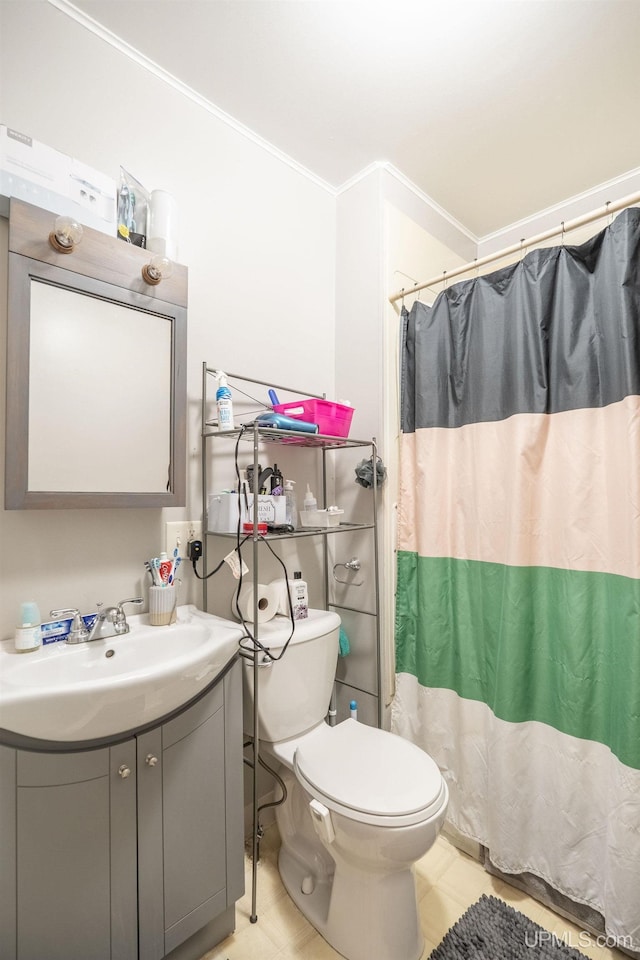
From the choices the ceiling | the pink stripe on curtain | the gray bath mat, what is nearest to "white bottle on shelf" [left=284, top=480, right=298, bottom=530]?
the pink stripe on curtain

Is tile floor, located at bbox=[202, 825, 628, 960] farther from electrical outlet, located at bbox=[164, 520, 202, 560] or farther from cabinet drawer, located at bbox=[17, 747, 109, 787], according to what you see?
electrical outlet, located at bbox=[164, 520, 202, 560]

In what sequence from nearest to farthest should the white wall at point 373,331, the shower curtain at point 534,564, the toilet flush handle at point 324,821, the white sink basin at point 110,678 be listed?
the white sink basin at point 110,678, the toilet flush handle at point 324,821, the shower curtain at point 534,564, the white wall at point 373,331

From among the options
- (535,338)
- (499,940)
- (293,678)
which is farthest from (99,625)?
(535,338)

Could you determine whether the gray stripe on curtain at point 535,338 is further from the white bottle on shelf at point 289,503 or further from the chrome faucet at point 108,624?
the chrome faucet at point 108,624

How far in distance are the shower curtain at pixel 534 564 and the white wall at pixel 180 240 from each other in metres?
0.58

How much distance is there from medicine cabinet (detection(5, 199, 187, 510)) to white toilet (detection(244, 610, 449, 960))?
2.13 feet

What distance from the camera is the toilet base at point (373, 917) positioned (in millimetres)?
1130

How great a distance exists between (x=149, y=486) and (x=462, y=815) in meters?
1.52

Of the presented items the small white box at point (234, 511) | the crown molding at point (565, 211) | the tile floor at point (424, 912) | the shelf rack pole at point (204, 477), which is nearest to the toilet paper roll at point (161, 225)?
the shelf rack pole at point (204, 477)

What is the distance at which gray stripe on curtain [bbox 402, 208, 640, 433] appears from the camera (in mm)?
1229

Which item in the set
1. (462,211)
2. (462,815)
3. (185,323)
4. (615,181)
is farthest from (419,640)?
(615,181)

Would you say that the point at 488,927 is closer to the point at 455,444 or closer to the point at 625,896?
the point at 625,896

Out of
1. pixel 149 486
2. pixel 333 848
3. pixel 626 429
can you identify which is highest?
pixel 626 429

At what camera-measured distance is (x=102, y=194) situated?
1.20 metres
